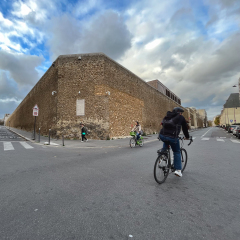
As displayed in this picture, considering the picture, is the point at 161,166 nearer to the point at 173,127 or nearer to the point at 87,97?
the point at 173,127

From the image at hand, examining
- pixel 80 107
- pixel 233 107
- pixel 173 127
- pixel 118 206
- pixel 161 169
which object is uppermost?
pixel 233 107

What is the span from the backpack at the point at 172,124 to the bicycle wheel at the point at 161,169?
23.4 inches

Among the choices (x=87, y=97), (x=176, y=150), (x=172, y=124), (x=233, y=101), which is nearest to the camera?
(x=172, y=124)

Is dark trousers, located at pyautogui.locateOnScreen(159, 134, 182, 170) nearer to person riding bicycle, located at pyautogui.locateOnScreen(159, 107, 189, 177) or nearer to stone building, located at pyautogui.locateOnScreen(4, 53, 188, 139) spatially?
person riding bicycle, located at pyautogui.locateOnScreen(159, 107, 189, 177)

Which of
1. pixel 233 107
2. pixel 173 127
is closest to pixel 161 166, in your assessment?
pixel 173 127

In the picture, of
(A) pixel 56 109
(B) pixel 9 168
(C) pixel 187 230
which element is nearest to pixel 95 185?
(C) pixel 187 230

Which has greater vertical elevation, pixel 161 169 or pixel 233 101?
pixel 233 101

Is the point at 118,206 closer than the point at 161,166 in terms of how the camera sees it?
Yes

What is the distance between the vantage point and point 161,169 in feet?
11.5

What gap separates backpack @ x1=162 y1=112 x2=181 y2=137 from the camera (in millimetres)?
3420

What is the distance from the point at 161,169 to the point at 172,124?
3.47 feet

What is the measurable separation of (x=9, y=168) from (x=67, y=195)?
3.03 m

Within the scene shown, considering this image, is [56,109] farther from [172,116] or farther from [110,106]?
[172,116]

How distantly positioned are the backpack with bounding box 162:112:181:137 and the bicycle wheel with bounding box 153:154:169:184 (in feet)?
1.95
